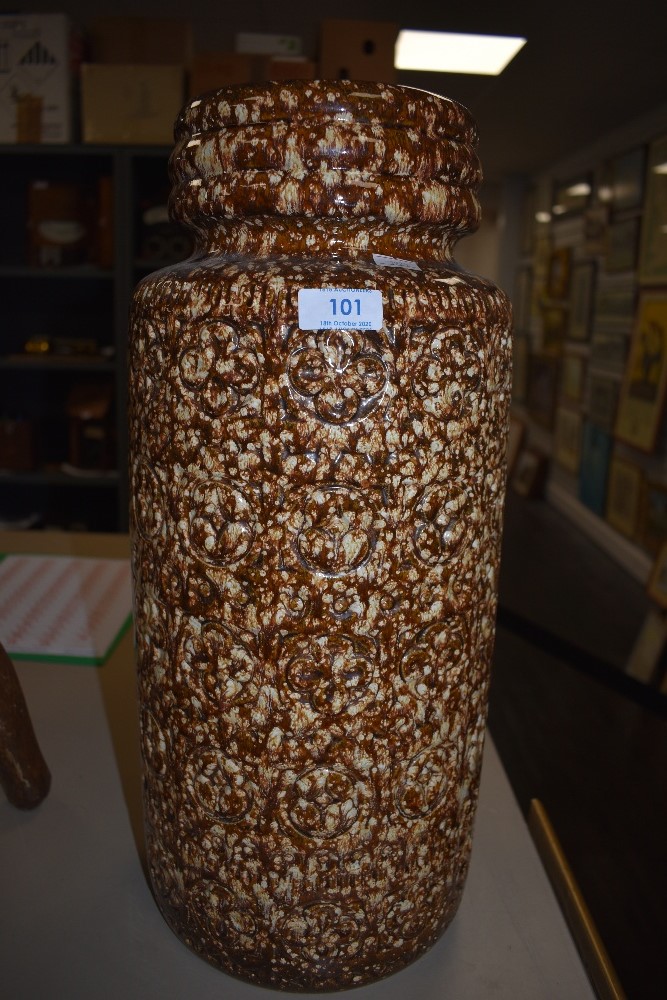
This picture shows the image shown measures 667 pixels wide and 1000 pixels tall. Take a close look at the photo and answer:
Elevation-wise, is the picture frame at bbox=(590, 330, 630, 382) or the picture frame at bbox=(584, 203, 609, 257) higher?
the picture frame at bbox=(584, 203, 609, 257)

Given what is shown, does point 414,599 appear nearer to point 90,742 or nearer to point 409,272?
point 409,272

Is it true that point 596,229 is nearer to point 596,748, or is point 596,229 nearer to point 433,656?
point 596,748

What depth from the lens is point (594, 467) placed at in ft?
16.0

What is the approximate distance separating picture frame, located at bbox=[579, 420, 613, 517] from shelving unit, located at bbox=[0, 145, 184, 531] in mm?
2869

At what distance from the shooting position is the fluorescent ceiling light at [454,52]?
12.0 ft

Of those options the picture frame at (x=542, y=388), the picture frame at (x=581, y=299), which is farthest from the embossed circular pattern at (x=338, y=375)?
the picture frame at (x=542, y=388)

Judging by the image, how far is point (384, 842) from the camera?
64cm

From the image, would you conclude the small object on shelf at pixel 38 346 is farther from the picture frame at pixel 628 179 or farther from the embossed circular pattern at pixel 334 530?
the picture frame at pixel 628 179

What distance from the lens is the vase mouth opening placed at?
556mm

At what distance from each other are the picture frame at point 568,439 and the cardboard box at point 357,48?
310cm

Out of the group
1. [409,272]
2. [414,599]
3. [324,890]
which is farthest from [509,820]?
[409,272]

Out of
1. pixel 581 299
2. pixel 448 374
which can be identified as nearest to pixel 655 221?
pixel 581 299

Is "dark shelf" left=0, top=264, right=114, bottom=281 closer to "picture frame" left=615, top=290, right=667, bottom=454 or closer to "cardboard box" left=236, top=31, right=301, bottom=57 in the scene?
"cardboard box" left=236, top=31, right=301, bottom=57

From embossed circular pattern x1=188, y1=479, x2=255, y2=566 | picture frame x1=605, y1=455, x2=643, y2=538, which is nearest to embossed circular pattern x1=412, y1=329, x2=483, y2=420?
embossed circular pattern x1=188, y1=479, x2=255, y2=566
